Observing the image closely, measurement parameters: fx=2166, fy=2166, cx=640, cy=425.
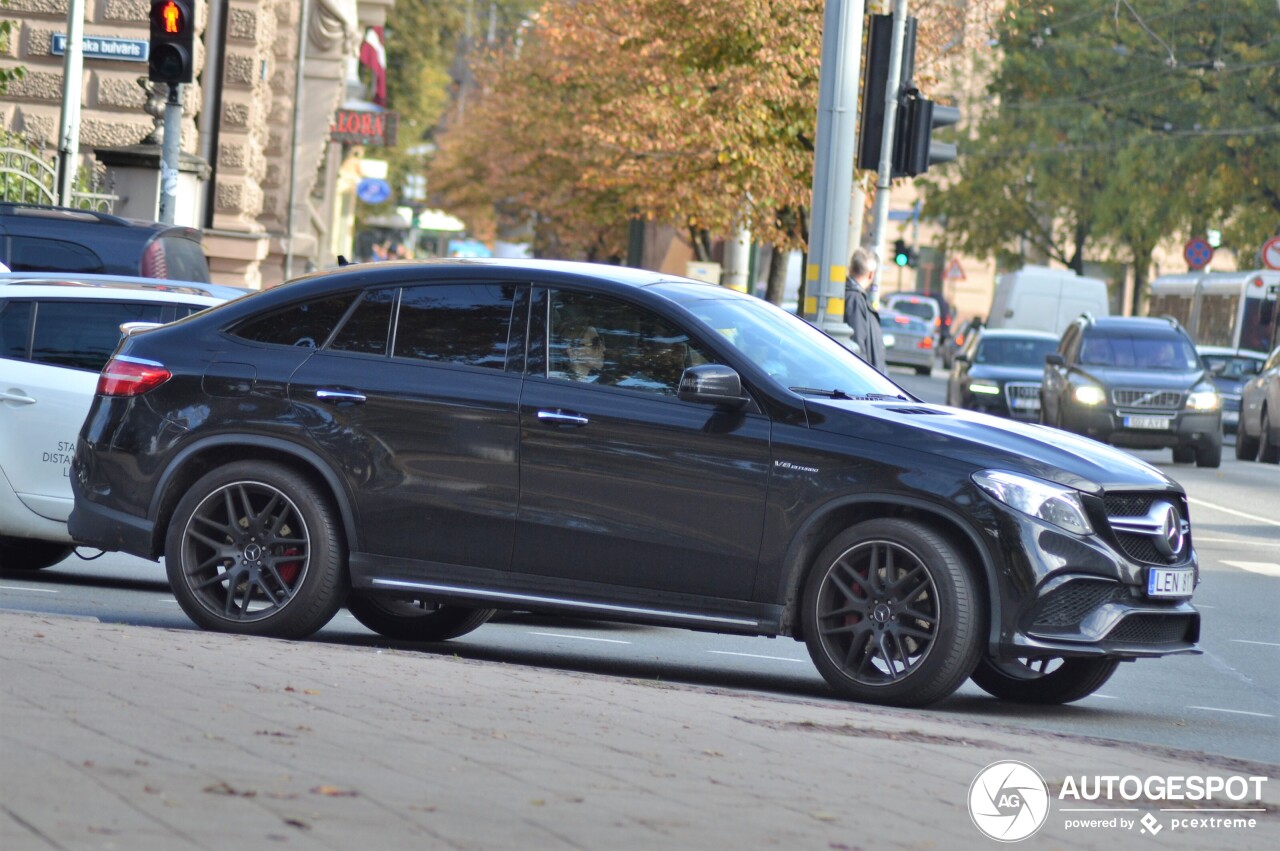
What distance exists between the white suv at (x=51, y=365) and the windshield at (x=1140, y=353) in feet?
59.8

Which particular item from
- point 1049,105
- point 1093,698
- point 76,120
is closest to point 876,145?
point 76,120

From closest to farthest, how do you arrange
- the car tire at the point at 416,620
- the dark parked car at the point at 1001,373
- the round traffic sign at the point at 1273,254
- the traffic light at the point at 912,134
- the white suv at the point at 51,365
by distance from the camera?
the car tire at the point at 416,620
the white suv at the point at 51,365
the traffic light at the point at 912,134
the dark parked car at the point at 1001,373
the round traffic sign at the point at 1273,254

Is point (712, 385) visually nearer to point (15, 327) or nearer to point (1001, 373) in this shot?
point (15, 327)

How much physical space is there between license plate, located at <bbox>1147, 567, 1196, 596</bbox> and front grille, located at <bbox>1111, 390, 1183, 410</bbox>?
730 inches

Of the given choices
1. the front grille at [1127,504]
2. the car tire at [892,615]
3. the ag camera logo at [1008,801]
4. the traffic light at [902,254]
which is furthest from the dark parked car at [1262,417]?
the ag camera logo at [1008,801]

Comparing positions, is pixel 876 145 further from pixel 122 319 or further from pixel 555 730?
pixel 555 730

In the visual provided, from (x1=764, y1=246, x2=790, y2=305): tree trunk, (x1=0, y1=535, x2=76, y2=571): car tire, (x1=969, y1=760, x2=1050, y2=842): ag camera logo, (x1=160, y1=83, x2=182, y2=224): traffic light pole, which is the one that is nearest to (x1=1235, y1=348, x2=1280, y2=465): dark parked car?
(x1=764, y1=246, x2=790, y2=305): tree trunk

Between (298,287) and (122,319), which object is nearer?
(298,287)

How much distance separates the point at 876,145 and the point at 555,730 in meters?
12.4

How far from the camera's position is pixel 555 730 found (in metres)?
6.54

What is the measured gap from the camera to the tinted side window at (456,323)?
8781 mm

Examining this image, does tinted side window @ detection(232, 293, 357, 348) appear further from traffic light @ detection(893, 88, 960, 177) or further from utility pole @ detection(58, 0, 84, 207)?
utility pole @ detection(58, 0, 84, 207)

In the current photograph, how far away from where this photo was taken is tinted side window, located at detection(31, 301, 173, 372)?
1095cm

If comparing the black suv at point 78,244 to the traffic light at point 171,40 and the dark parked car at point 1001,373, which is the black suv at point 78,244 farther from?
the dark parked car at point 1001,373
